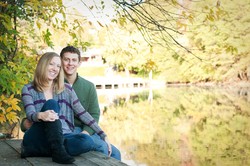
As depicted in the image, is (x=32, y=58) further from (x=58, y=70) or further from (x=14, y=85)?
Answer: (x=58, y=70)

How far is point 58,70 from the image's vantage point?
2936 millimetres

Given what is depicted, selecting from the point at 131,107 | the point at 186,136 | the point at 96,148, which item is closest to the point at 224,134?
the point at 186,136

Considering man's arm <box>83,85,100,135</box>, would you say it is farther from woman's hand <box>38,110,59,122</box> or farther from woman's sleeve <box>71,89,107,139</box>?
woman's hand <box>38,110,59,122</box>

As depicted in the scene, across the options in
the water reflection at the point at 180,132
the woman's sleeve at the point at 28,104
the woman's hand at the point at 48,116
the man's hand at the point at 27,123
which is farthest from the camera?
the water reflection at the point at 180,132

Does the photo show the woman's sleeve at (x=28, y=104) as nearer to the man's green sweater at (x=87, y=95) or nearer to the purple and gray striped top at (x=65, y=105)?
the purple and gray striped top at (x=65, y=105)

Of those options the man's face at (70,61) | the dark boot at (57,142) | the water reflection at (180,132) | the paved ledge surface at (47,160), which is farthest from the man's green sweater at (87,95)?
the water reflection at (180,132)

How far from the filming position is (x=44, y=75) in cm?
291

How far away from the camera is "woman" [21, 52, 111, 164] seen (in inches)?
107

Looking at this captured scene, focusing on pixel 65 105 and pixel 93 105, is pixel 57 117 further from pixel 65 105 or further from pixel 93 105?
pixel 93 105

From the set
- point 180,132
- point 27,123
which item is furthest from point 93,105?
point 180,132

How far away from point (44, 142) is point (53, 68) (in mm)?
449

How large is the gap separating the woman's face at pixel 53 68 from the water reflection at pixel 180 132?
604 cm

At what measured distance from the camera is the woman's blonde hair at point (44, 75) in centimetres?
290

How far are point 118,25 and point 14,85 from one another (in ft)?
3.04
